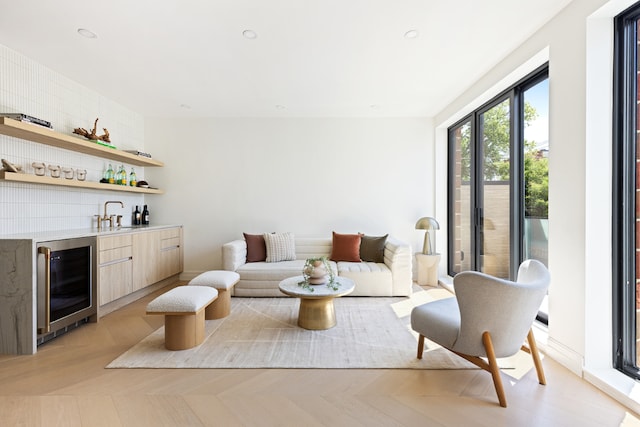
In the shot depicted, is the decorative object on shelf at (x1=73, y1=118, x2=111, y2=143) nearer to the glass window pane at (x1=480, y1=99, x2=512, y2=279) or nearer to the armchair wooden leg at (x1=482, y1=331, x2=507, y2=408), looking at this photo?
the armchair wooden leg at (x1=482, y1=331, x2=507, y2=408)

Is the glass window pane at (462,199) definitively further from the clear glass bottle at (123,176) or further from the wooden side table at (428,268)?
the clear glass bottle at (123,176)

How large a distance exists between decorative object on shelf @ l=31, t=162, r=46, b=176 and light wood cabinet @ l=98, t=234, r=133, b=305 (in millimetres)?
846

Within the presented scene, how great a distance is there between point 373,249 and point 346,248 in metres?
0.40

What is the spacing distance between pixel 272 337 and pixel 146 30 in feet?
9.47

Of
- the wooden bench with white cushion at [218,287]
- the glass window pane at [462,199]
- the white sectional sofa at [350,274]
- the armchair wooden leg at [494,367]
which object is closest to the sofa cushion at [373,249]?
the white sectional sofa at [350,274]

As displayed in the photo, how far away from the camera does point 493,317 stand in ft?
5.87

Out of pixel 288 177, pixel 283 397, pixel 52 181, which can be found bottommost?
pixel 283 397

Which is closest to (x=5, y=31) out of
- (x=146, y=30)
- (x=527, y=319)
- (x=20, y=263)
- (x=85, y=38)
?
(x=85, y=38)

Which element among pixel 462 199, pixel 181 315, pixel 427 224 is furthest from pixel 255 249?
pixel 462 199

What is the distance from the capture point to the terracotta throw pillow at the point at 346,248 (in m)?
4.30

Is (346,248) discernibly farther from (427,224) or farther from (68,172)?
(68,172)

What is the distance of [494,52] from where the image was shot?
9.27ft

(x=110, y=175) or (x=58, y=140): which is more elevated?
(x=58, y=140)

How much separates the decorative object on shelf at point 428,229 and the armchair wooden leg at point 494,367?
263 cm
